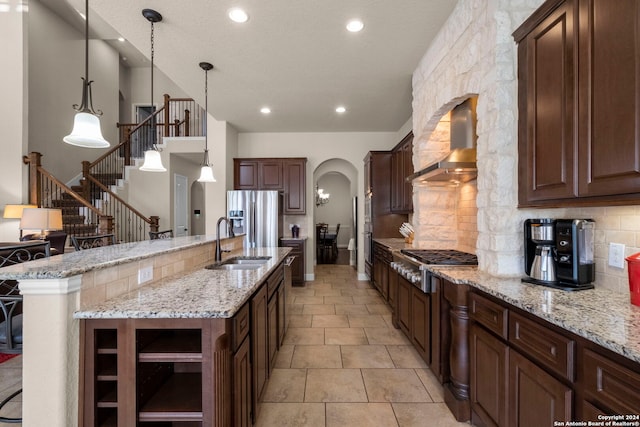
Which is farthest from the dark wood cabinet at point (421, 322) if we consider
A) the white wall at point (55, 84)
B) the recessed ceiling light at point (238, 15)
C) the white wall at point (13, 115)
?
the white wall at point (55, 84)

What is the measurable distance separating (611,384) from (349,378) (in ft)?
5.79

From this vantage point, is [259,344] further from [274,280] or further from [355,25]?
[355,25]

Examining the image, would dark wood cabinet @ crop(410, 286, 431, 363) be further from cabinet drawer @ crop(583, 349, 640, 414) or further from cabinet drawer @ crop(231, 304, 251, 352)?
cabinet drawer @ crop(231, 304, 251, 352)

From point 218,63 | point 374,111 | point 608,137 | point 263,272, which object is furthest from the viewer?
point 374,111

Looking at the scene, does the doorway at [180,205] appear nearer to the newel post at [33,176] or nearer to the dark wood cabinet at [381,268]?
the newel post at [33,176]

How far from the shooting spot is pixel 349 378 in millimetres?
2355

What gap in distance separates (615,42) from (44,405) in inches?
108

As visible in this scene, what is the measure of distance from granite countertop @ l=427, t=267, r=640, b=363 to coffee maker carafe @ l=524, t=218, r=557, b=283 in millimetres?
82

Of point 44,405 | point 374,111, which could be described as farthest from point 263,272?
point 374,111

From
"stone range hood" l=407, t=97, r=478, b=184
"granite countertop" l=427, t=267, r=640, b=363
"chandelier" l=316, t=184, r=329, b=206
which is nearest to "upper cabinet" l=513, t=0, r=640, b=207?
"granite countertop" l=427, t=267, r=640, b=363

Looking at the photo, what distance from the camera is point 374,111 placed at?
15.6ft

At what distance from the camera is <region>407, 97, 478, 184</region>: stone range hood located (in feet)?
7.84

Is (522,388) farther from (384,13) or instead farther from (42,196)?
(42,196)

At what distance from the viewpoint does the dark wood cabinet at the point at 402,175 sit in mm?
4078
